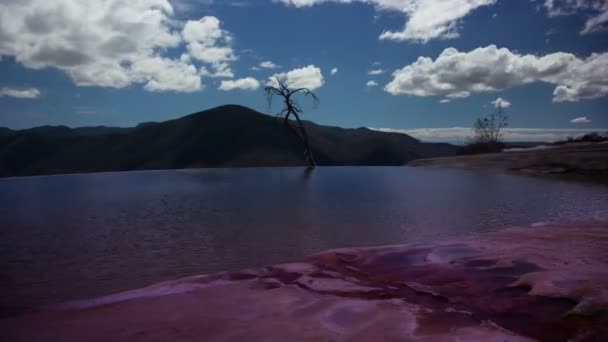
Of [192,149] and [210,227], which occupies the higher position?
[192,149]

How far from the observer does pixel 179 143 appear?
169 feet

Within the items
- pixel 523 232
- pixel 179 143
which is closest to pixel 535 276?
pixel 523 232

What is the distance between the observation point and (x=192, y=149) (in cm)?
4847

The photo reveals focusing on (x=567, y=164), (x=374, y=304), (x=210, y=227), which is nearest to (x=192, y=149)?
(x=567, y=164)

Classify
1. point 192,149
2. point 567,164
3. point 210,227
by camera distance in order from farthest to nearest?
1. point 192,149
2. point 567,164
3. point 210,227

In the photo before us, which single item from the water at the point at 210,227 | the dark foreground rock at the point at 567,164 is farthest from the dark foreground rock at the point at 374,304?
the dark foreground rock at the point at 567,164

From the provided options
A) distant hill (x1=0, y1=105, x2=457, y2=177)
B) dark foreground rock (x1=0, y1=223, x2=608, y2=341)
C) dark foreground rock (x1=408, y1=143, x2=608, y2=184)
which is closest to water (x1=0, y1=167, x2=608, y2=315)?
dark foreground rock (x1=0, y1=223, x2=608, y2=341)

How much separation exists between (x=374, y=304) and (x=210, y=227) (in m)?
5.16

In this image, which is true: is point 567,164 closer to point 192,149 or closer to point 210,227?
point 210,227

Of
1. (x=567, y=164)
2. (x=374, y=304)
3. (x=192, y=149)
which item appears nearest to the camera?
(x=374, y=304)

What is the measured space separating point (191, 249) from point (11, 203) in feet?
33.8

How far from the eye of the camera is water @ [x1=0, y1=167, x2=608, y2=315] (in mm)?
4827

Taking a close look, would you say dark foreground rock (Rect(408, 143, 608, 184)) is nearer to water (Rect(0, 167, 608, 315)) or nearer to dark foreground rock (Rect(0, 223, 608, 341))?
water (Rect(0, 167, 608, 315))

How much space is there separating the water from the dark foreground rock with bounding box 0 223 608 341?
84 cm
